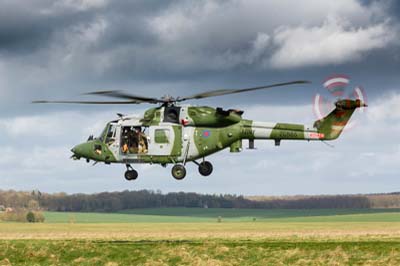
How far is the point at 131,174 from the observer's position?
146 ft

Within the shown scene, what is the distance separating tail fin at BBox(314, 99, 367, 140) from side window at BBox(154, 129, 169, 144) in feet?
28.5

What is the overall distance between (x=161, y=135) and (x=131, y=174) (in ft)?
9.78

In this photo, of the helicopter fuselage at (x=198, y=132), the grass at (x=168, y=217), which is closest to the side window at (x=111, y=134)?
the helicopter fuselage at (x=198, y=132)

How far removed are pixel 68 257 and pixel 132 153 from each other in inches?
289

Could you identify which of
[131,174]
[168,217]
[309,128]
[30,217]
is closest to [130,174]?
[131,174]

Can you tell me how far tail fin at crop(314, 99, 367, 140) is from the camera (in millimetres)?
43750

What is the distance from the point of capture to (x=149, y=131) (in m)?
43.9

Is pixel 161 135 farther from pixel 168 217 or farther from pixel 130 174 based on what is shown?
pixel 168 217

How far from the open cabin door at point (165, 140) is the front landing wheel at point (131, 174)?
63.7 inches

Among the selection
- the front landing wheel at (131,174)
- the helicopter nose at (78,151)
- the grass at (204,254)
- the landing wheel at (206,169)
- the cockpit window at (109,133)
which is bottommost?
the grass at (204,254)

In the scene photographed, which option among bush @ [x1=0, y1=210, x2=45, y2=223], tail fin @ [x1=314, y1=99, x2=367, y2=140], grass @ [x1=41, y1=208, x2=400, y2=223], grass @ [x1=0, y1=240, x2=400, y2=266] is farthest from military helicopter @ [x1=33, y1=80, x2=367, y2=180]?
bush @ [x1=0, y1=210, x2=45, y2=223]

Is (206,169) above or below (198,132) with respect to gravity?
below

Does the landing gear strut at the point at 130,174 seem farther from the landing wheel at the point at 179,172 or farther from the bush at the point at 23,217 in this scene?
the bush at the point at 23,217

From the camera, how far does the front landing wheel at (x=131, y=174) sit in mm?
44344
